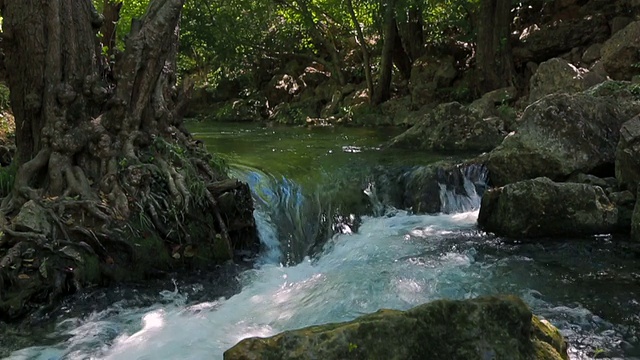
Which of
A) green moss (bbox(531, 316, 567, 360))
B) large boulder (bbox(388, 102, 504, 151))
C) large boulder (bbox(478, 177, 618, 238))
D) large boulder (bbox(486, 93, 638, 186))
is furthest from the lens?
large boulder (bbox(388, 102, 504, 151))

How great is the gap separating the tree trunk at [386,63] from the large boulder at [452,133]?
7676mm

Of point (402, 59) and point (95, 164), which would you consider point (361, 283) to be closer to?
point (95, 164)

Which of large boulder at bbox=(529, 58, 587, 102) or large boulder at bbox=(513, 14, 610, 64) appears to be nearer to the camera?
large boulder at bbox=(529, 58, 587, 102)

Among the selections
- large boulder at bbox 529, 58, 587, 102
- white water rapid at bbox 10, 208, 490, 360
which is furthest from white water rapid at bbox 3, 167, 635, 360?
large boulder at bbox 529, 58, 587, 102

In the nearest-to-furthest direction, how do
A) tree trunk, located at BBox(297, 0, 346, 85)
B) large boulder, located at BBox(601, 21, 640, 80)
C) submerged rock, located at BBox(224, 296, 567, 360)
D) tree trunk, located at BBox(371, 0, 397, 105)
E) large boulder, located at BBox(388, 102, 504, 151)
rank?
submerged rock, located at BBox(224, 296, 567, 360) → large boulder, located at BBox(388, 102, 504, 151) → large boulder, located at BBox(601, 21, 640, 80) → tree trunk, located at BBox(371, 0, 397, 105) → tree trunk, located at BBox(297, 0, 346, 85)

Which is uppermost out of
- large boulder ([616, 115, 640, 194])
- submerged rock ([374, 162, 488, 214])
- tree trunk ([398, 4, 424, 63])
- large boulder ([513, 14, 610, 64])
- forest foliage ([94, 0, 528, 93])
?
forest foliage ([94, 0, 528, 93])

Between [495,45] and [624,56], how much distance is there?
195 inches

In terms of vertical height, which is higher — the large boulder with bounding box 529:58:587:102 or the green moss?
the large boulder with bounding box 529:58:587:102

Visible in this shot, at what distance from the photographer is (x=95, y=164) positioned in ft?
21.6

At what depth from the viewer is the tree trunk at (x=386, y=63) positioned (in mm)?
20438

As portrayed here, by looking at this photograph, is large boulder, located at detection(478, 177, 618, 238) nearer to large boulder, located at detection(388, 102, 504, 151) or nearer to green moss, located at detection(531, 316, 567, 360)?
green moss, located at detection(531, 316, 567, 360)

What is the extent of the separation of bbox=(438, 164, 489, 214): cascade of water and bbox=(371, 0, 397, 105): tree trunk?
37.1 feet

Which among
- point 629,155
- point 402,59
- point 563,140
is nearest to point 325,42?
point 402,59

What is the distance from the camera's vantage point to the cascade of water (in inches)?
364
